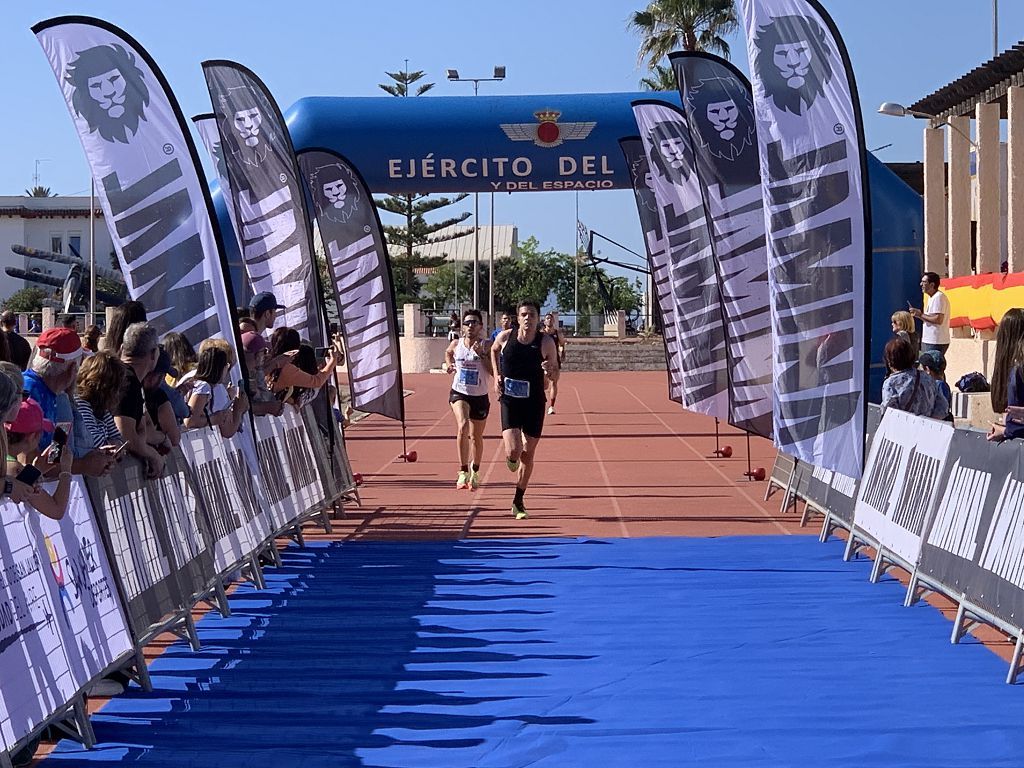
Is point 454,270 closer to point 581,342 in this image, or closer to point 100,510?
point 581,342

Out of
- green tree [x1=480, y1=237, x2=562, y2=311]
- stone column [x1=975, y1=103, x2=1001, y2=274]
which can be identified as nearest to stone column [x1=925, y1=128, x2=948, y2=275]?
stone column [x1=975, y1=103, x2=1001, y2=274]

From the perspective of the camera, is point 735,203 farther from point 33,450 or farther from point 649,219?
point 33,450

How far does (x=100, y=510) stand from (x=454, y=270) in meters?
108

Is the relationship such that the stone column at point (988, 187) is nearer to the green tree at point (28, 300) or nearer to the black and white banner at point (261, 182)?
the black and white banner at point (261, 182)

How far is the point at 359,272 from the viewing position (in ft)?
56.0

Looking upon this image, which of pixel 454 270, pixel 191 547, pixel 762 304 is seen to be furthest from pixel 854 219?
pixel 454 270

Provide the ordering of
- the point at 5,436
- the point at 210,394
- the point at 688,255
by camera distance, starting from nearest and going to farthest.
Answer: the point at 5,436 → the point at 210,394 → the point at 688,255

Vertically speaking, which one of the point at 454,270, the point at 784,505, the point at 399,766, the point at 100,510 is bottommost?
the point at 454,270

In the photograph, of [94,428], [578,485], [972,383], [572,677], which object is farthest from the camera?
[972,383]

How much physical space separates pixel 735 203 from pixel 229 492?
22.5 ft

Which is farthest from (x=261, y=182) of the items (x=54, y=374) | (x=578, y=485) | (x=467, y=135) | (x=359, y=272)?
(x=467, y=135)

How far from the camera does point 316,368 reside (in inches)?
519

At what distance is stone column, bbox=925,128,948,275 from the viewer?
32.5m

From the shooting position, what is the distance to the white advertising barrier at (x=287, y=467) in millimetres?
11602
